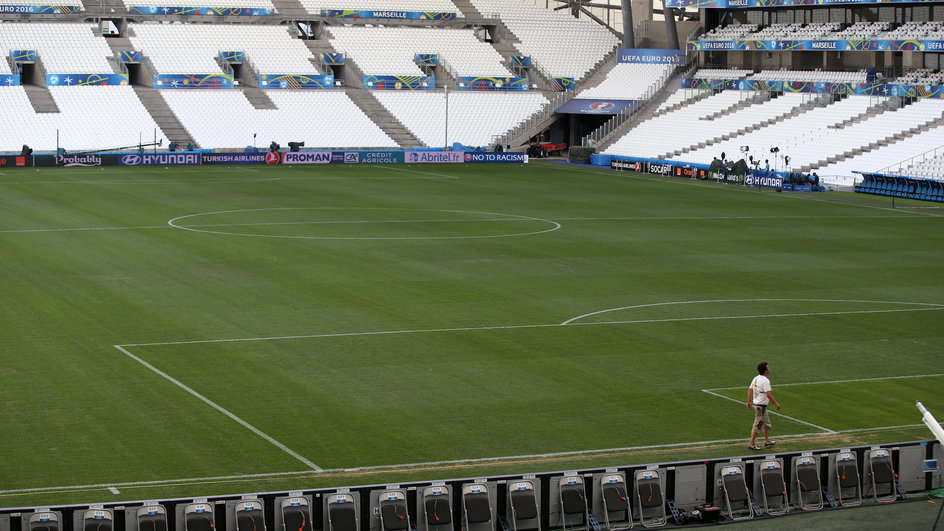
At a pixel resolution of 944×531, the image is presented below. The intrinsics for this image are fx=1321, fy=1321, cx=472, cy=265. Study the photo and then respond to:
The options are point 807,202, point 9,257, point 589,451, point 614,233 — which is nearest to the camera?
point 589,451

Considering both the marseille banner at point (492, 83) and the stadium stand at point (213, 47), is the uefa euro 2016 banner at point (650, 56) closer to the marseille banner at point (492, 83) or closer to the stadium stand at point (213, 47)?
the marseille banner at point (492, 83)

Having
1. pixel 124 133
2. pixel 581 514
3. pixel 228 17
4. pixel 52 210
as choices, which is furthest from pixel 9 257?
pixel 228 17

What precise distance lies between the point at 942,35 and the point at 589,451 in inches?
2585

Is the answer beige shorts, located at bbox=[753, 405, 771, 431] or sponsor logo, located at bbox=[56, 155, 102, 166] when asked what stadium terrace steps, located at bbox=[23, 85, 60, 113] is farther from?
beige shorts, located at bbox=[753, 405, 771, 431]

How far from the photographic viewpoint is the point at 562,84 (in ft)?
340

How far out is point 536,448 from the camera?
22406 millimetres

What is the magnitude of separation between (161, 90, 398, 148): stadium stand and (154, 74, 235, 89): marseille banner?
0.55 m

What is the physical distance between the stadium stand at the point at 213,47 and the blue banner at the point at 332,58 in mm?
1129

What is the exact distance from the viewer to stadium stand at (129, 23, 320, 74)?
95.4 m

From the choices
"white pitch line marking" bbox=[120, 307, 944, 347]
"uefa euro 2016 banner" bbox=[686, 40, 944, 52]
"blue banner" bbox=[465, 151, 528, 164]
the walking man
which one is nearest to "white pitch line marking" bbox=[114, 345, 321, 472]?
"white pitch line marking" bbox=[120, 307, 944, 347]

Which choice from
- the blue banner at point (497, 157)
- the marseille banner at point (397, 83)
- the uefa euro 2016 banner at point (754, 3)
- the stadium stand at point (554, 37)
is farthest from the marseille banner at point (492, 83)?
the blue banner at point (497, 157)

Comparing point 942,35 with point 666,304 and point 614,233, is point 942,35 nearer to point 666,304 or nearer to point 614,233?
point 614,233

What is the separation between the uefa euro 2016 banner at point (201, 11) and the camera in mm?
99500

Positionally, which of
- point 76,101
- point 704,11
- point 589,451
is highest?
point 704,11
